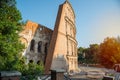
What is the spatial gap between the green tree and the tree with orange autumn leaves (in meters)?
21.4

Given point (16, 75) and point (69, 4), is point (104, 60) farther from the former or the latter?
point (16, 75)

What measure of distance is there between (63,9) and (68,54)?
7.50 m

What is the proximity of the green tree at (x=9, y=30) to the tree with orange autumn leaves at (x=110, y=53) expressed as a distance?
21372mm

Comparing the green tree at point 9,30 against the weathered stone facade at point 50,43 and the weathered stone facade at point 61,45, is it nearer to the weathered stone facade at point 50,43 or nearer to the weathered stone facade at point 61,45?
the weathered stone facade at point 50,43

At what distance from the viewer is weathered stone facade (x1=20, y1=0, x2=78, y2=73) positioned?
82.4 feet

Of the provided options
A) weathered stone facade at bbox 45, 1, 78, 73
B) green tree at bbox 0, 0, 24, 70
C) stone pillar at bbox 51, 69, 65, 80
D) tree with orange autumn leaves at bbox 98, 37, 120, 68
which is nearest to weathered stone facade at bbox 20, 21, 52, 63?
weathered stone facade at bbox 45, 1, 78, 73

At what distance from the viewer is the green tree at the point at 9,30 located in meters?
13.8

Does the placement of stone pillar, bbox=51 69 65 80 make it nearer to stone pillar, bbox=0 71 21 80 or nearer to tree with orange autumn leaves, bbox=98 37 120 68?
stone pillar, bbox=0 71 21 80

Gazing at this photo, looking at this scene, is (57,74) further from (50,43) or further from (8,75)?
(50,43)

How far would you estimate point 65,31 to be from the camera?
3008cm

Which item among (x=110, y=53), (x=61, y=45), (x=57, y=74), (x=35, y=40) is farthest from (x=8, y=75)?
(x=110, y=53)

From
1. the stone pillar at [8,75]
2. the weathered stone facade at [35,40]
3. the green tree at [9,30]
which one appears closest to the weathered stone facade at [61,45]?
the weathered stone facade at [35,40]

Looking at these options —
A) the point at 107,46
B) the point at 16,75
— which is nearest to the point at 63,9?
the point at 107,46

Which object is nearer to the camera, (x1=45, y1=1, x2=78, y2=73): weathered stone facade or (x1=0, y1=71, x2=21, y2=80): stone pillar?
(x1=0, y1=71, x2=21, y2=80): stone pillar
